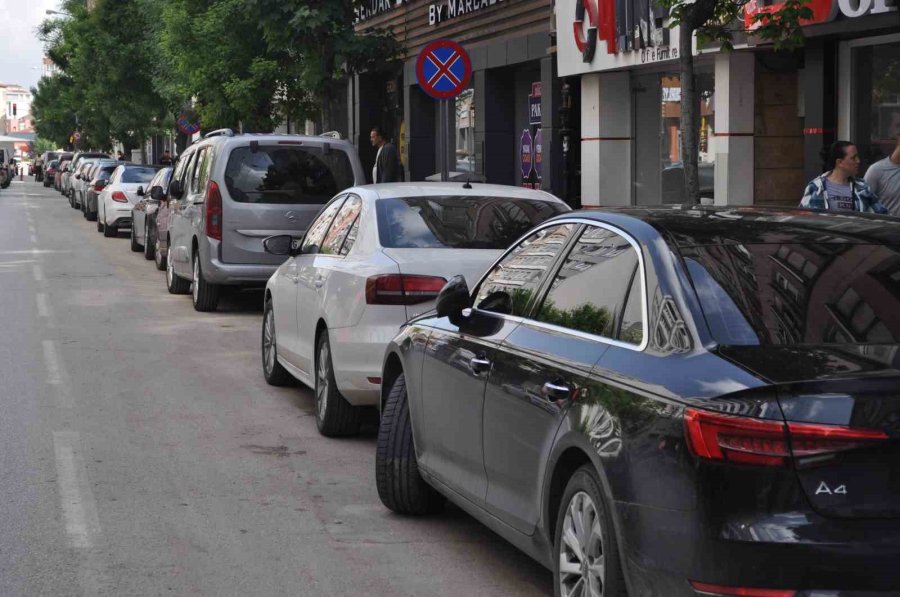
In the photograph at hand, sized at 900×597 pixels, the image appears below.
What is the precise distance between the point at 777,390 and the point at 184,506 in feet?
12.9

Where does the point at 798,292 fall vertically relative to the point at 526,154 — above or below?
below

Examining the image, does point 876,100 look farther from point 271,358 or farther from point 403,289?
point 403,289

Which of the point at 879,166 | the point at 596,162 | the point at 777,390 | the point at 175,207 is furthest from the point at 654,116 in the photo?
the point at 777,390

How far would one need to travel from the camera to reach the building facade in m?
14.6

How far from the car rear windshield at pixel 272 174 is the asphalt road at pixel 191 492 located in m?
2.19

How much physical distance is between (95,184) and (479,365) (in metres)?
34.2

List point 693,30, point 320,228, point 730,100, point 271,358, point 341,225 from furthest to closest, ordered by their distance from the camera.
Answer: point 730,100 → point 693,30 → point 271,358 → point 320,228 → point 341,225

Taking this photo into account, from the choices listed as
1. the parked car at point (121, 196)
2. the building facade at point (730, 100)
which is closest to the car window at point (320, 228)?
the building facade at point (730, 100)

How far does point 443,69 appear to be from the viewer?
16141 mm

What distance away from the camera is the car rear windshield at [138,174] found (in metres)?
32.2

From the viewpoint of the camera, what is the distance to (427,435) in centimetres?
645

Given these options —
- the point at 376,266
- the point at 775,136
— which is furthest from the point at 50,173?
the point at 376,266

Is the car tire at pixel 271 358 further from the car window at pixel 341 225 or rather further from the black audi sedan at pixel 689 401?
the black audi sedan at pixel 689 401

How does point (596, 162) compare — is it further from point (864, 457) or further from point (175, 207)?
point (864, 457)
